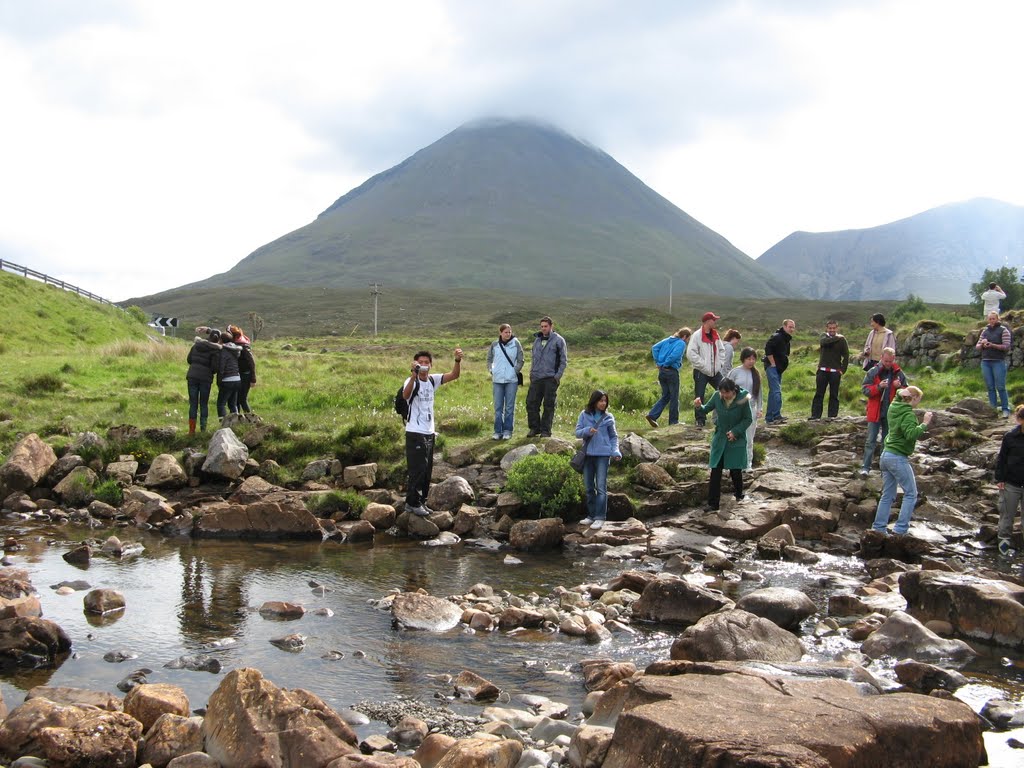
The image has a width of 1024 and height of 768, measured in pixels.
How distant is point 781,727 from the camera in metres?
5.66

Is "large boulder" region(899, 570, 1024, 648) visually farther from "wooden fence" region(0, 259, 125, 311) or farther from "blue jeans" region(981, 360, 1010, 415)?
"wooden fence" region(0, 259, 125, 311)

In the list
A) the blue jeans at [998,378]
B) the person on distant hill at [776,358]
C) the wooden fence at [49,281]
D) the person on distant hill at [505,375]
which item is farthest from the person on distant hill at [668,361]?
the wooden fence at [49,281]

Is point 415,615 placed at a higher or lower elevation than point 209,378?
lower

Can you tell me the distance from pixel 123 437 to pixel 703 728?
53.7ft

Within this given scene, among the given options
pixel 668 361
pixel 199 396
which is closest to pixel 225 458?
pixel 199 396

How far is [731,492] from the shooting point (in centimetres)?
1592

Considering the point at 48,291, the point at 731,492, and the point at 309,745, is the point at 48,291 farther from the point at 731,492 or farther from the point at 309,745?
the point at 309,745

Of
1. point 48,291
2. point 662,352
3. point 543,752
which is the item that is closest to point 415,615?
point 543,752

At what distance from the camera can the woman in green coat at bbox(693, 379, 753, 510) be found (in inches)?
583

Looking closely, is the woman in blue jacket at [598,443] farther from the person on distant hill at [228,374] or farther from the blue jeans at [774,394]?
the person on distant hill at [228,374]

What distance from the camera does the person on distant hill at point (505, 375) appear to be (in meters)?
18.2

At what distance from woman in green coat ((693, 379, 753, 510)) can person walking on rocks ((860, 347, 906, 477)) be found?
2.75 meters

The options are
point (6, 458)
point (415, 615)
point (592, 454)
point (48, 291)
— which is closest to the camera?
point (415, 615)

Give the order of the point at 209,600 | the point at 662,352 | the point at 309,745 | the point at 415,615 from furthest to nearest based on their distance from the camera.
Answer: the point at 662,352, the point at 209,600, the point at 415,615, the point at 309,745
